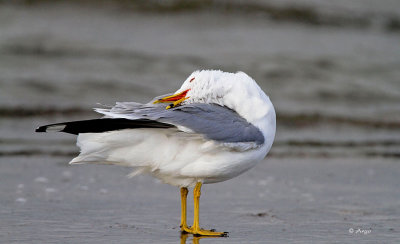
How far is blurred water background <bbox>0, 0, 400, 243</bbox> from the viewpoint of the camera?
249 inches

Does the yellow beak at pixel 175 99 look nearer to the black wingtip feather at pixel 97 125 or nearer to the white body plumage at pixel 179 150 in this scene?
the white body plumage at pixel 179 150

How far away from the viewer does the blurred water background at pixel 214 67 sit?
249 inches

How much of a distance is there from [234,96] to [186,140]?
1.62ft

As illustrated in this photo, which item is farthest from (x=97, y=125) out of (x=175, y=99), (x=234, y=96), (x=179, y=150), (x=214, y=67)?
(x=214, y=67)

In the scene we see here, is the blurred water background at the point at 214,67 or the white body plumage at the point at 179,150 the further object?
the blurred water background at the point at 214,67

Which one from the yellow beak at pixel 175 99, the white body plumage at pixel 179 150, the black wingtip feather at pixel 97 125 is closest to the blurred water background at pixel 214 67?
the white body plumage at pixel 179 150

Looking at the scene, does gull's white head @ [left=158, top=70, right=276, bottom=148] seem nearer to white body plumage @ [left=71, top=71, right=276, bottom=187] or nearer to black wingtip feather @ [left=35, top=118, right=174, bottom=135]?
white body plumage @ [left=71, top=71, right=276, bottom=187]

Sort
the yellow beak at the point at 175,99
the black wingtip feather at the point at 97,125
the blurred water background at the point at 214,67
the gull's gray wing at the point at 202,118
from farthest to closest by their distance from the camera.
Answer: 1. the blurred water background at the point at 214,67
2. the yellow beak at the point at 175,99
3. the gull's gray wing at the point at 202,118
4. the black wingtip feather at the point at 97,125

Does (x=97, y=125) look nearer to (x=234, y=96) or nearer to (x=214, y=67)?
(x=234, y=96)

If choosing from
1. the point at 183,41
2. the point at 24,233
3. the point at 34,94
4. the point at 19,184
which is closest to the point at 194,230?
the point at 24,233

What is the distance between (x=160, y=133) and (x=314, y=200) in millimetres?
1804

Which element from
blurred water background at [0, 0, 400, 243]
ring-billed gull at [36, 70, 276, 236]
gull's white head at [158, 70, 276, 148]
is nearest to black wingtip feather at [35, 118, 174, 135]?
ring-billed gull at [36, 70, 276, 236]

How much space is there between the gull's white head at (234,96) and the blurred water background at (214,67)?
79 centimetres

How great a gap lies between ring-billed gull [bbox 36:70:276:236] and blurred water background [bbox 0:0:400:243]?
1.75 ft
